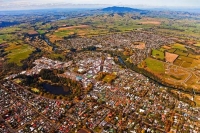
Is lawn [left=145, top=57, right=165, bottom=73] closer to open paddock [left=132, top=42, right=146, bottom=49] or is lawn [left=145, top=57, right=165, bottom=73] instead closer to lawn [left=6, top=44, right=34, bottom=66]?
open paddock [left=132, top=42, right=146, bottom=49]

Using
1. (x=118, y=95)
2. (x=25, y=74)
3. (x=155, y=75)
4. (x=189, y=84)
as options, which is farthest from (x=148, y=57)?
(x=25, y=74)

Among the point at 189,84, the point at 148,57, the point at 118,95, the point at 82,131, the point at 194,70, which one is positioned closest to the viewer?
the point at 82,131

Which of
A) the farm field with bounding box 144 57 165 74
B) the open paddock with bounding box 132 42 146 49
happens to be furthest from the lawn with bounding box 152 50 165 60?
the open paddock with bounding box 132 42 146 49

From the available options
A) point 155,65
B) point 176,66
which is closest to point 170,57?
point 176,66

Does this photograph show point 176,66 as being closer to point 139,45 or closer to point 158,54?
point 158,54

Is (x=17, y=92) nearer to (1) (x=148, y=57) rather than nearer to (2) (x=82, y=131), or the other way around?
(2) (x=82, y=131)

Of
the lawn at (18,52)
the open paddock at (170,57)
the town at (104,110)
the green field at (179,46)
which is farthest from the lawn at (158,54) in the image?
the lawn at (18,52)
